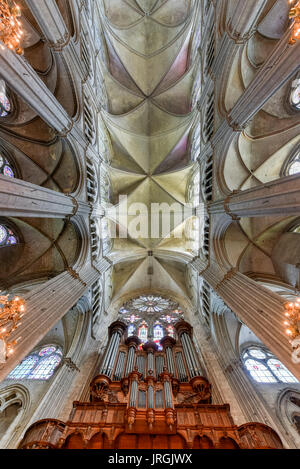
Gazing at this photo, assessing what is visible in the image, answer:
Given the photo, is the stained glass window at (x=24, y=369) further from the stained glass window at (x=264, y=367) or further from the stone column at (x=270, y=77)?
the stone column at (x=270, y=77)

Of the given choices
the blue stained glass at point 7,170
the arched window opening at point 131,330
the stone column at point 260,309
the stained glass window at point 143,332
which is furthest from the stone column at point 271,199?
the blue stained glass at point 7,170

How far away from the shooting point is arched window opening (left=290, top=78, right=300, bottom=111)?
31.3 feet

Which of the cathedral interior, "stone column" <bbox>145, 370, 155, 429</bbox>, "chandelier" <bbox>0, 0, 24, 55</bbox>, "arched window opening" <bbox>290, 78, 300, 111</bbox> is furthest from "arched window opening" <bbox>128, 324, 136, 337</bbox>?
"arched window opening" <bbox>290, 78, 300, 111</bbox>

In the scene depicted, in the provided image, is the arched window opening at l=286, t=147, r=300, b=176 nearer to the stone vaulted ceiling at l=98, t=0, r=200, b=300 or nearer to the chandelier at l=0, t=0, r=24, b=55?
the stone vaulted ceiling at l=98, t=0, r=200, b=300

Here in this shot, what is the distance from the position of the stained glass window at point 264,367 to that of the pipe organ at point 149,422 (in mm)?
3193

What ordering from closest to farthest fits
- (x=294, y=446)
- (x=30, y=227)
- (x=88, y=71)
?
(x=294, y=446) → (x=88, y=71) → (x=30, y=227)

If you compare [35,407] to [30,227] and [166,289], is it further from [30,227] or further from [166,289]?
[166,289]

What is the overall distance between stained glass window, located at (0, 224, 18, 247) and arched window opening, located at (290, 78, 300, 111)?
1760 cm

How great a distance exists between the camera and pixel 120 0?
14.8 m

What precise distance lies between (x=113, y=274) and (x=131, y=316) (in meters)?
3.94

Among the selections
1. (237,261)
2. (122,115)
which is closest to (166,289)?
(237,261)

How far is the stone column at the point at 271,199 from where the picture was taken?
5.07 m

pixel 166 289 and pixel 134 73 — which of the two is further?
pixel 166 289

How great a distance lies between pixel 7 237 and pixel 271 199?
1406cm
